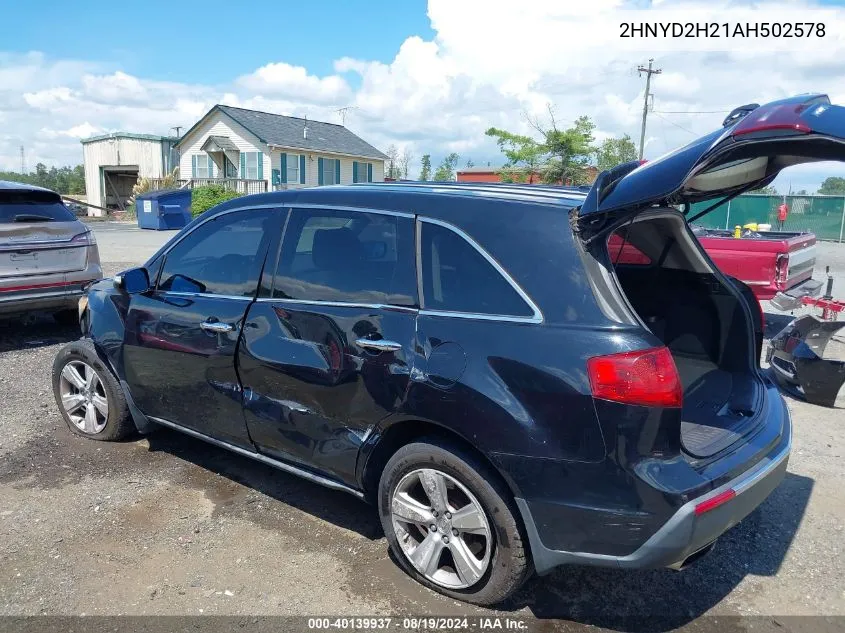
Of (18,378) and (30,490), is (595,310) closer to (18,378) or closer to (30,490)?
(30,490)

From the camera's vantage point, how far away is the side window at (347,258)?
10.3 feet

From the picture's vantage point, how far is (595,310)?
2.60m

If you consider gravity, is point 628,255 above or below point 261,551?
above

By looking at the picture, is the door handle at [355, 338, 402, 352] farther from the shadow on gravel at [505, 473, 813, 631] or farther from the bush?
the bush

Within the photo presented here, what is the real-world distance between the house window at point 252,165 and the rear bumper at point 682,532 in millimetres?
34424

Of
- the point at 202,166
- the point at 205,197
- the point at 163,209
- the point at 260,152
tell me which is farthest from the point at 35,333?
the point at 202,166

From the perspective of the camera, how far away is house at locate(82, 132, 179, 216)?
40375 mm

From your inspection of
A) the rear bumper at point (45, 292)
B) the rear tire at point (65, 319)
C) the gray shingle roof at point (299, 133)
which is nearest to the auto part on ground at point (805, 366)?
the rear bumper at point (45, 292)

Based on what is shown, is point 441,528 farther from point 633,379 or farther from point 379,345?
point 633,379

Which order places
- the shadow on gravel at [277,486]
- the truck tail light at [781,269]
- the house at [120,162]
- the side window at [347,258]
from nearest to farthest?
1. the side window at [347,258]
2. the shadow on gravel at [277,486]
3. the truck tail light at [781,269]
4. the house at [120,162]

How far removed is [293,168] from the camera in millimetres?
36000

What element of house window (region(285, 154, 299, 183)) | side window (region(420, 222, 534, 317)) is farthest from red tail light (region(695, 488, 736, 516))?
house window (region(285, 154, 299, 183))

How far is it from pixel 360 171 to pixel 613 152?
14.8m

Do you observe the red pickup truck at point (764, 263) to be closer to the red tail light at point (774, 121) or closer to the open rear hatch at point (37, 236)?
the red tail light at point (774, 121)
